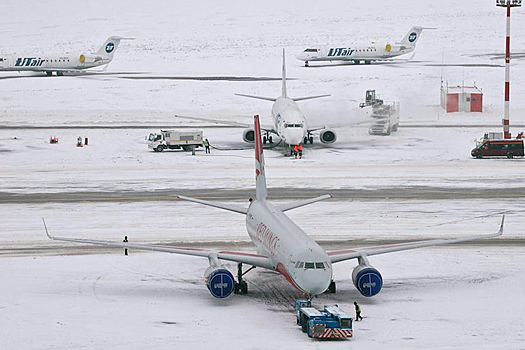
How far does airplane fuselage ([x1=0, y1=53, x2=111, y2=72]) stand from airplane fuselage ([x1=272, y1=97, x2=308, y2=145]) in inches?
2548

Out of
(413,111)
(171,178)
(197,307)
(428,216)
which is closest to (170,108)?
(413,111)

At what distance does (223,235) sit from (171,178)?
878 inches

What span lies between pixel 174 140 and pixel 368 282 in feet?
183

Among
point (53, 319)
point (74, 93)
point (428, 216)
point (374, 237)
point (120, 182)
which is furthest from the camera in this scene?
point (74, 93)

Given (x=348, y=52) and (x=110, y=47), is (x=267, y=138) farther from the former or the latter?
(x=348, y=52)

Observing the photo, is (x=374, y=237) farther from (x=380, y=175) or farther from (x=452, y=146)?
(x=452, y=146)

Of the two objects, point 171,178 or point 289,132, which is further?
point 289,132

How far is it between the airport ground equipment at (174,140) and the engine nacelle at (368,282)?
5504cm

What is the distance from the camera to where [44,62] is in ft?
504

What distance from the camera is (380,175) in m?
79.9

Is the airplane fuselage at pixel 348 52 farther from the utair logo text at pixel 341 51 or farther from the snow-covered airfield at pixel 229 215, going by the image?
the snow-covered airfield at pixel 229 215

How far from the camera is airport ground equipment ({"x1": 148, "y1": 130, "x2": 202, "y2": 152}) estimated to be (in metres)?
95.3

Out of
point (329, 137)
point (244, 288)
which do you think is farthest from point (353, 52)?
point (244, 288)

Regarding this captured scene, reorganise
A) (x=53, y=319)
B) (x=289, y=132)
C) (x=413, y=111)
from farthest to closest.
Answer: (x=413, y=111) < (x=289, y=132) < (x=53, y=319)
